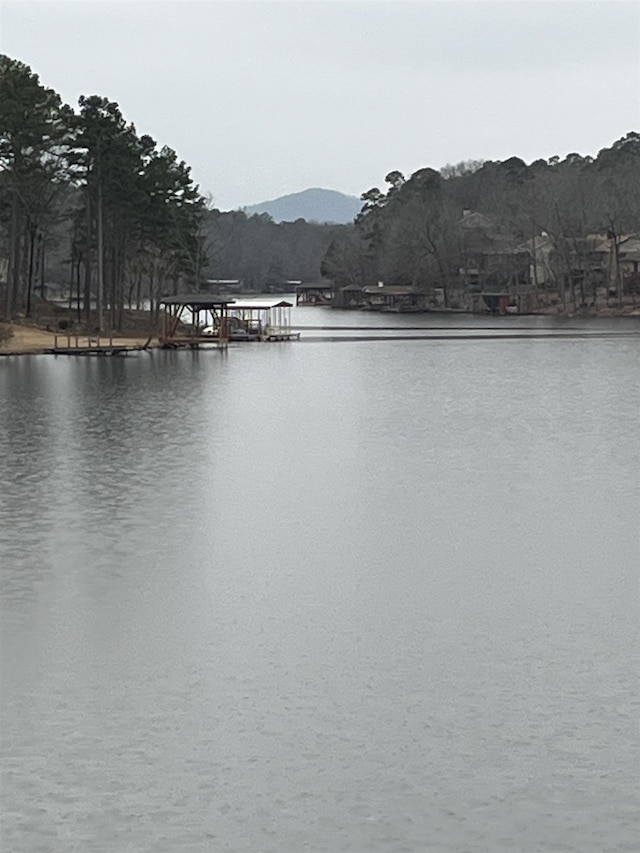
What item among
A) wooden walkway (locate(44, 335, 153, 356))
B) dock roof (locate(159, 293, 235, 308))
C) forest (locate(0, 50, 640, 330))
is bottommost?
wooden walkway (locate(44, 335, 153, 356))

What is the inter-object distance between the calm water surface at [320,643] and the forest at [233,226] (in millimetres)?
31718

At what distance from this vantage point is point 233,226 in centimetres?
19538

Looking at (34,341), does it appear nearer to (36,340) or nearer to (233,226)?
(36,340)

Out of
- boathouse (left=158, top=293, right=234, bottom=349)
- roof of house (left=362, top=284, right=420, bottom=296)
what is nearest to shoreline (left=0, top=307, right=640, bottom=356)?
boathouse (left=158, top=293, right=234, bottom=349)

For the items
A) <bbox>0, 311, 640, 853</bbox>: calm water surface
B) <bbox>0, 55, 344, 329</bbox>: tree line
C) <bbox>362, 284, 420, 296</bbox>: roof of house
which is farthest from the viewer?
<bbox>362, 284, 420, 296</bbox>: roof of house

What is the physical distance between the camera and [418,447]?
2188 cm

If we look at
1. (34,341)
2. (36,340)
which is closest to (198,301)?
(36,340)

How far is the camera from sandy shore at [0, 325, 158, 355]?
47166 mm

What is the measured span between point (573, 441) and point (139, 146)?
124 feet

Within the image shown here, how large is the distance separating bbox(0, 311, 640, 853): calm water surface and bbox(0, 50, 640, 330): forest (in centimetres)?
3172

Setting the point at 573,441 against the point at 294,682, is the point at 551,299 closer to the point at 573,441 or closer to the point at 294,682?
the point at 573,441

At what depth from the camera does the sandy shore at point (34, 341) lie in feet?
155

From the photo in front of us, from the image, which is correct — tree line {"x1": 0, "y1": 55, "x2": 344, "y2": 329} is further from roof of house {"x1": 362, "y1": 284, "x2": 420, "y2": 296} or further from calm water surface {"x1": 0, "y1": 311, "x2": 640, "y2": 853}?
roof of house {"x1": 362, "y1": 284, "x2": 420, "y2": 296}

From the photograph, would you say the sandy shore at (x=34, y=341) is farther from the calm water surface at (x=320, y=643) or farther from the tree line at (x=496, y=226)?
the tree line at (x=496, y=226)
